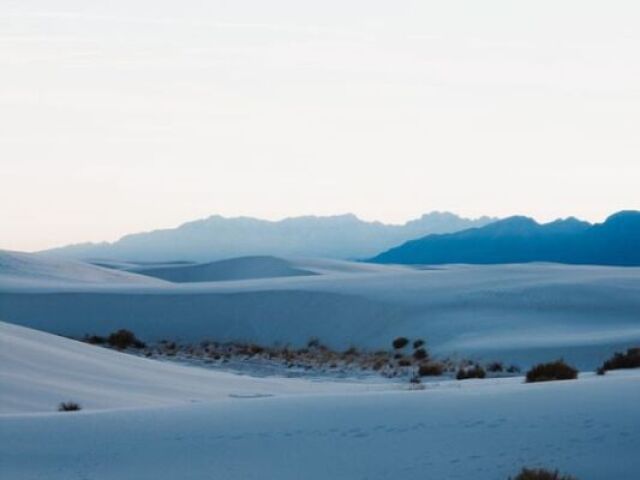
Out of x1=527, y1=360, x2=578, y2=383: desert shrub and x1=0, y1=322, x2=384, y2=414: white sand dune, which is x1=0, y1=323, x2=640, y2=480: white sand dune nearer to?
x1=0, y1=322, x2=384, y2=414: white sand dune

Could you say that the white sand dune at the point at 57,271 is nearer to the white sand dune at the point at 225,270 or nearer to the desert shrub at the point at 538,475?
the white sand dune at the point at 225,270

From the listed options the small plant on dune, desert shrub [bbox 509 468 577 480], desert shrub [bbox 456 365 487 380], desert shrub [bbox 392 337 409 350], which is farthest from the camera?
desert shrub [bbox 392 337 409 350]

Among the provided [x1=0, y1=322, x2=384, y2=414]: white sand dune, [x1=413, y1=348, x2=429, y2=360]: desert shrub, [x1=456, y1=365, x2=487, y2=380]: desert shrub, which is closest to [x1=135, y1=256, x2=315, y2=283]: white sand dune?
[x1=413, y1=348, x2=429, y2=360]: desert shrub

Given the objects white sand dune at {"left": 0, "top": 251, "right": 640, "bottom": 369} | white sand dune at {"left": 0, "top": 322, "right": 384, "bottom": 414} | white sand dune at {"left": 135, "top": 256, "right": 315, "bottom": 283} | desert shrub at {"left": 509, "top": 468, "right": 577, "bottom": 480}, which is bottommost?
desert shrub at {"left": 509, "top": 468, "right": 577, "bottom": 480}

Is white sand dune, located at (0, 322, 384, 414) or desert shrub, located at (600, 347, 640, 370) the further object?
desert shrub, located at (600, 347, 640, 370)

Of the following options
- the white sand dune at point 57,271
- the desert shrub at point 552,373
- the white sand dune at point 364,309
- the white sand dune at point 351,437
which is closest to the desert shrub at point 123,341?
the white sand dune at point 364,309

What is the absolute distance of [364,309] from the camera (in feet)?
134

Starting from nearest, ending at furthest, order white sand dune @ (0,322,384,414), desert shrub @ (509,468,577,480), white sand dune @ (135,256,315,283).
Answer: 1. desert shrub @ (509,468,577,480)
2. white sand dune @ (0,322,384,414)
3. white sand dune @ (135,256,315,283)

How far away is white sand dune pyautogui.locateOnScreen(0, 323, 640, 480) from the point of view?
927 centimetres

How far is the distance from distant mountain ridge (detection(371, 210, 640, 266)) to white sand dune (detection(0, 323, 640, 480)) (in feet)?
407

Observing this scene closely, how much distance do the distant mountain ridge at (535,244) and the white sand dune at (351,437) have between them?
407 ft

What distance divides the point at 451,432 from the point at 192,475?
7.41 feet

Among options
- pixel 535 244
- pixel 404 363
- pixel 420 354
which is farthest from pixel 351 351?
pixel 535 244

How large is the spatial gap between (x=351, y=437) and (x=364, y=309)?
101 feet
